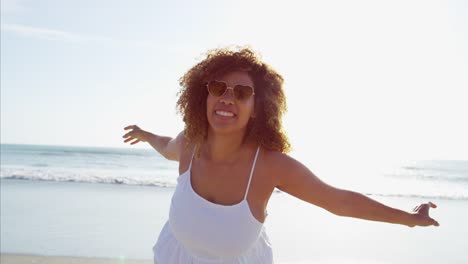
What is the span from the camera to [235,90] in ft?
8.41

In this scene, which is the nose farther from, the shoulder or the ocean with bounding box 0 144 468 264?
the ocean with bounding box 0 144 468 264

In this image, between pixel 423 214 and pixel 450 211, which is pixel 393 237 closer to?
pixel 450 211

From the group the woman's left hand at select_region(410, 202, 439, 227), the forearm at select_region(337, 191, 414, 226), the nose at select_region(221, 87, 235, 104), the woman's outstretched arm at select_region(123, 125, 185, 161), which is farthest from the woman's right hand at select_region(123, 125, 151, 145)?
the woman's left hand at select_region(410, 202, 439, 227)

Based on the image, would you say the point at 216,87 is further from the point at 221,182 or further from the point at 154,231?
the point at 154,231

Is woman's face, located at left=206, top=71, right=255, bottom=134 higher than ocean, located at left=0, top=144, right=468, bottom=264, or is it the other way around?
woman's face, located at left=206, top=71, right=255, bottom=134

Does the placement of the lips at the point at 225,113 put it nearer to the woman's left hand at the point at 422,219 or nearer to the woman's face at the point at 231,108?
the woman's face at the point at 231,108

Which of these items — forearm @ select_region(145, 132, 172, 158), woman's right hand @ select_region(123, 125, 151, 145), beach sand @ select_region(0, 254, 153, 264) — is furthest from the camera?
beach sand @ select_region(0, 254, 153, 264)

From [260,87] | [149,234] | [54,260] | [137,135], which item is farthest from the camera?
[149,234]

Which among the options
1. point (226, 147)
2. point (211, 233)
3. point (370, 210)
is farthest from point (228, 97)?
point (370, 210)

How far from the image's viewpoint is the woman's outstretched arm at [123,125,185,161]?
3.22 metres

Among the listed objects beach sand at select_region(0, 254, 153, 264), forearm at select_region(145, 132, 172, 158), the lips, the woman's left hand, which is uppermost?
the lips

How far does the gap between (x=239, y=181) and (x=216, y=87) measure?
531mm

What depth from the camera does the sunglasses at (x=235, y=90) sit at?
2564 mm

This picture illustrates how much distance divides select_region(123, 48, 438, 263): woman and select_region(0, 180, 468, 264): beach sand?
11.7 feet
